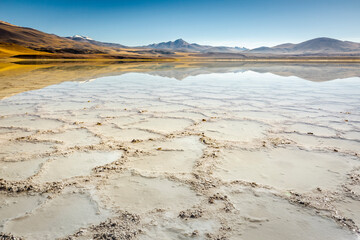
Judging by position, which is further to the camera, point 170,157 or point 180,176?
point 170,157

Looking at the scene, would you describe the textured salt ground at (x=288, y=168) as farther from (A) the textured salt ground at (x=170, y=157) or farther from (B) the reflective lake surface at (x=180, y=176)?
(A) the textured salt ground at (x=170, y=157)

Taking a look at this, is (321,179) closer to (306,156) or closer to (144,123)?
(306,156)

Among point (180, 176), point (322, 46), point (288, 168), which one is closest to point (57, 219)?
point (180, 176)

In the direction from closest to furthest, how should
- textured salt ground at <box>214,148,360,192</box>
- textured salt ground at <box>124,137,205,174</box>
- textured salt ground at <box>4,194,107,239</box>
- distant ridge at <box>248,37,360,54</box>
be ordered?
textured salt ground at <box>4,194,107,239</box> < textured salt ground at <box>214,148,360,192</box> < textured salt ground at <box>124,137,205,174</box> < distant ridge at <box>248,37,360,54</box>

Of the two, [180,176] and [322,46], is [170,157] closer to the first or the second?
[180,176]

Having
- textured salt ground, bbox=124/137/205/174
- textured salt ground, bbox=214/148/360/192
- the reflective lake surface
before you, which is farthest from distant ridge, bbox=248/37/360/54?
textured salt ground, bbox=124/137/205/174

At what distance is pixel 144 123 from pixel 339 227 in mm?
2550

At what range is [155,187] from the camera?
5.92 ft

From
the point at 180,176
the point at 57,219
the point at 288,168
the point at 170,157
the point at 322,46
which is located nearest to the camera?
the point at 57,219

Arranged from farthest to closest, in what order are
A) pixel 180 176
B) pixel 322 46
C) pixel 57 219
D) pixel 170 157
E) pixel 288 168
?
pixel 322 46
pixel 170 157
pixel 288 168
pixel 180 176
pixel 57 219

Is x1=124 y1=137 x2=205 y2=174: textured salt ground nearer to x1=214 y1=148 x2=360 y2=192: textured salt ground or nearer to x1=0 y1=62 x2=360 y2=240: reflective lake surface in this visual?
x1=0 y1=62 x2=360 y2=240: reflective lake surface

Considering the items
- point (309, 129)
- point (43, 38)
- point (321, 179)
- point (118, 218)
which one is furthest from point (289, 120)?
point (43, 38)

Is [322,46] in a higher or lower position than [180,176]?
higher

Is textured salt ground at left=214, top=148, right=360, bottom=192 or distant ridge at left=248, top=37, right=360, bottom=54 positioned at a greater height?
distant ridge at left=248, top=37, right=360, bottom=54
